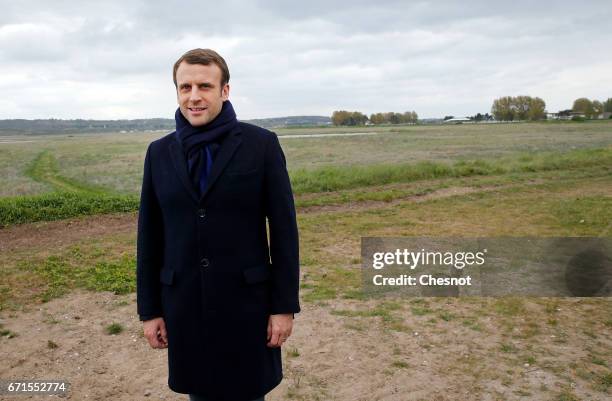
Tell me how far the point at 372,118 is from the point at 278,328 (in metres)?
149

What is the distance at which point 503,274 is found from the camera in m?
6.90

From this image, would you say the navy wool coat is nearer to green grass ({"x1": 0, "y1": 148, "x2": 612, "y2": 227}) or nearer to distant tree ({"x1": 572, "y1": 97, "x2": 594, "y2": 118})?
green grass ({"x1": 0, "y1": 148, "x2": 612, "y2": 227})

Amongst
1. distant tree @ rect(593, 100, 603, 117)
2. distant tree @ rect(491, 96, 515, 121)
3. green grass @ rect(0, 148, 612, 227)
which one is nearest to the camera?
green grass @ rect(0, 148, 612, 227)

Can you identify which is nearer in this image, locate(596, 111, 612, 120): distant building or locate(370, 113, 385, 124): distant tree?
locate(596, 111, 612, 120): distant building

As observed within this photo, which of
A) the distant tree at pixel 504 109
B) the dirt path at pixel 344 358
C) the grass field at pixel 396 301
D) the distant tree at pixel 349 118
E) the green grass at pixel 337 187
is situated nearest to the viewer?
the dirt path at pixel 344 358

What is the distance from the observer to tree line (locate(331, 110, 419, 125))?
471ft

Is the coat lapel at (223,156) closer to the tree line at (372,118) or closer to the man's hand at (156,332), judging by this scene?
the man's hand at (156,332)

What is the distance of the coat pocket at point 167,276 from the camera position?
2.27 meters

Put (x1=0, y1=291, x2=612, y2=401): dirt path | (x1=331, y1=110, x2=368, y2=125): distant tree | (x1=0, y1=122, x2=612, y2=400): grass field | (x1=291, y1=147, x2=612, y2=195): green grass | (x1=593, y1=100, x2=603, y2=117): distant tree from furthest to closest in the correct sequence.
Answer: (x1=331, y1=110, x2=368, y2=125): distant tree < (x1=593, y1=100, x2=603, y2=117): distant tree < (x1=291, y1=147, x2=612, y2=195): green grass < (x1=0, y1=122, x2=612, y2=400): grass field < (x1=0, y1=291, x2=612, y2=401): dirt path

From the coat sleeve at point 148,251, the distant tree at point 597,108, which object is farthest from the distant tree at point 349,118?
the coat sleeve at point 148,251

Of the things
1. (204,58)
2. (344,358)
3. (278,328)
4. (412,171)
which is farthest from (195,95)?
(412,171)

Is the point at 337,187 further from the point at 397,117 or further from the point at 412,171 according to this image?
the point at 397,117

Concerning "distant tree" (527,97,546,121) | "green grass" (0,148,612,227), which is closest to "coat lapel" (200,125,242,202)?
"green grass" (0,148,612,227)

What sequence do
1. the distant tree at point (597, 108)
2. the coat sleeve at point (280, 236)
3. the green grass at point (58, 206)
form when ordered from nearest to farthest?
1. the coat sleeve at point (280, 236)
2. the green grass at point (58, 206)
3. the distant tree at point (597, 108)
